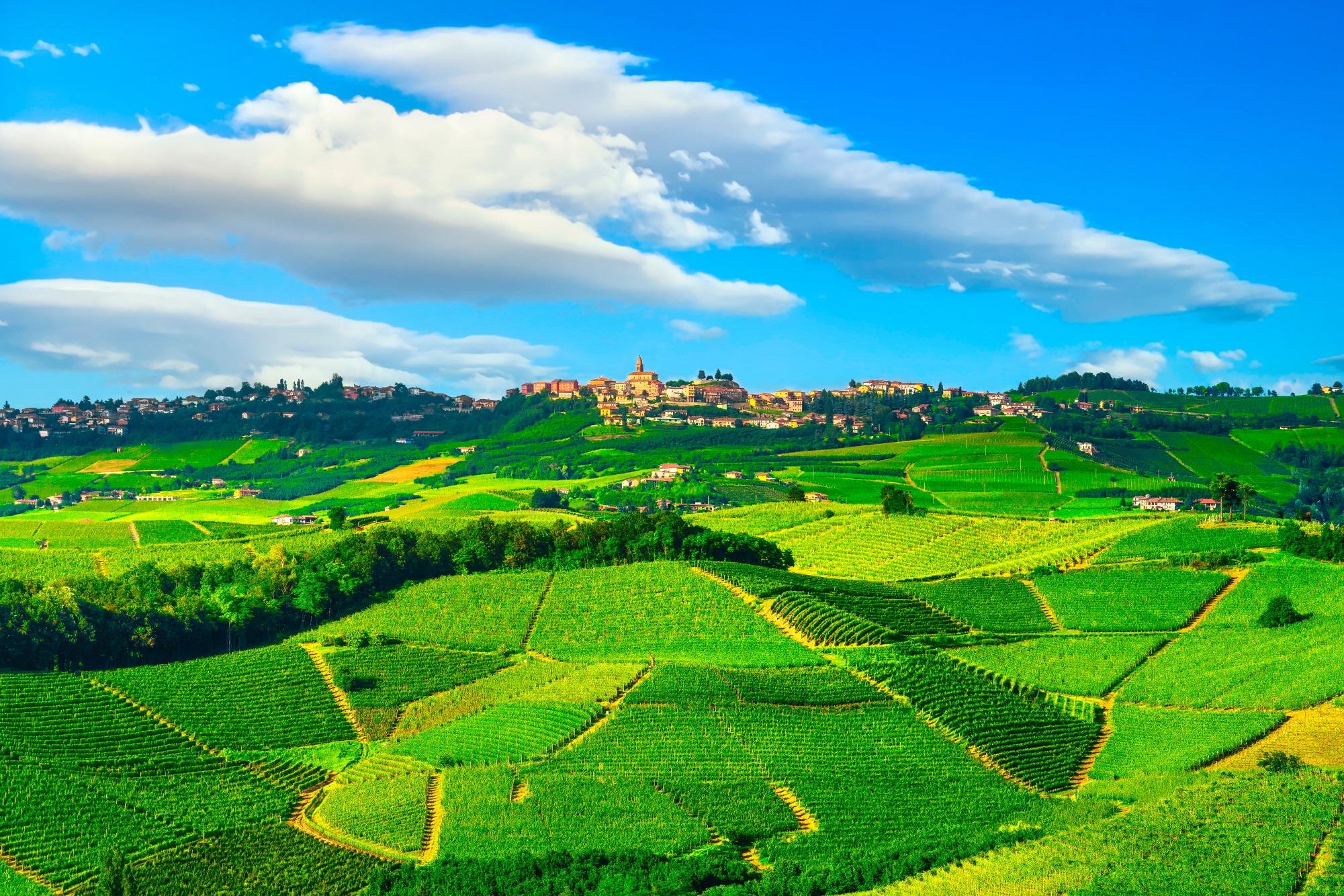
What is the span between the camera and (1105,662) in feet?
203

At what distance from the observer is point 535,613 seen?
71750 millimetres

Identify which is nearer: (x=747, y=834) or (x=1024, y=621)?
(x=747, y=834)

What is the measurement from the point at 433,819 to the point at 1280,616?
1866 inches

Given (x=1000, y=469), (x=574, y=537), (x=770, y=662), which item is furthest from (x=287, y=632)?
(x=1000, y=469)

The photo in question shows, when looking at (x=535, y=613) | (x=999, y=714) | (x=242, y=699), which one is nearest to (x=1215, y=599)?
(x=999, y=714)

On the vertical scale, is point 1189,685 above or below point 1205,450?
below

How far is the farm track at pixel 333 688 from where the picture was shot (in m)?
54.8

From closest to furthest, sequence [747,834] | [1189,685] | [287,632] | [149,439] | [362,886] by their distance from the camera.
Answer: [362,886] → [747,834] → [1189,685] → [287,632] → [149,439]

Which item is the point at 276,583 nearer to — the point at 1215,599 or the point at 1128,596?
the point at 1128,596

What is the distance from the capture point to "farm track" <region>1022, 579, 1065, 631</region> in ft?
228

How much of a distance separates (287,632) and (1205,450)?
121845 mm

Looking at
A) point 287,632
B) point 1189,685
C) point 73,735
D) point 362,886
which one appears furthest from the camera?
point 287,632

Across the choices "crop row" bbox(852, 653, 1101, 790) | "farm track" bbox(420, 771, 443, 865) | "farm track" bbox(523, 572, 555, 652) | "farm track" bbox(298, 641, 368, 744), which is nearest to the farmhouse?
"crop row" bbox(852, 653, 1101, 790)

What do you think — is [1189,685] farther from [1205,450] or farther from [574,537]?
[1205,450]
